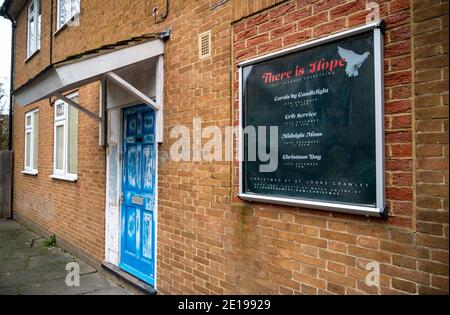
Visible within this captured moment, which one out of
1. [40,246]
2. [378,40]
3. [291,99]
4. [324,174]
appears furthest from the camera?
[40,246]

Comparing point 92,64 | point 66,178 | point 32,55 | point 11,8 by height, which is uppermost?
point 11,8

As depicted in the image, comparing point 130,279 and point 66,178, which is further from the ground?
point 66,178

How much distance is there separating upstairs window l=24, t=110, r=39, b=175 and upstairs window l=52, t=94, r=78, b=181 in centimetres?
163

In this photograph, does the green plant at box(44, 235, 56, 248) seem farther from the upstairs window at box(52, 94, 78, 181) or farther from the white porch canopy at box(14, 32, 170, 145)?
the white porch canopy at box(14, 32, 170, 145)

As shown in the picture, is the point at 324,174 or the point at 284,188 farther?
the point at 284,188

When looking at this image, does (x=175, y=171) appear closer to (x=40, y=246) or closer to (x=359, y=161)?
(x=359, y=161)

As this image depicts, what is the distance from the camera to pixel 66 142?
286 inches

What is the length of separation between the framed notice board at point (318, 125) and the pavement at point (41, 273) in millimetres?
2841

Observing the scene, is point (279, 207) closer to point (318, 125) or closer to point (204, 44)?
point (318, 125)

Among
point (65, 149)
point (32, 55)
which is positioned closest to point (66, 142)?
point (65, 149)

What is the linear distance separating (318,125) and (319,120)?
4 cm
